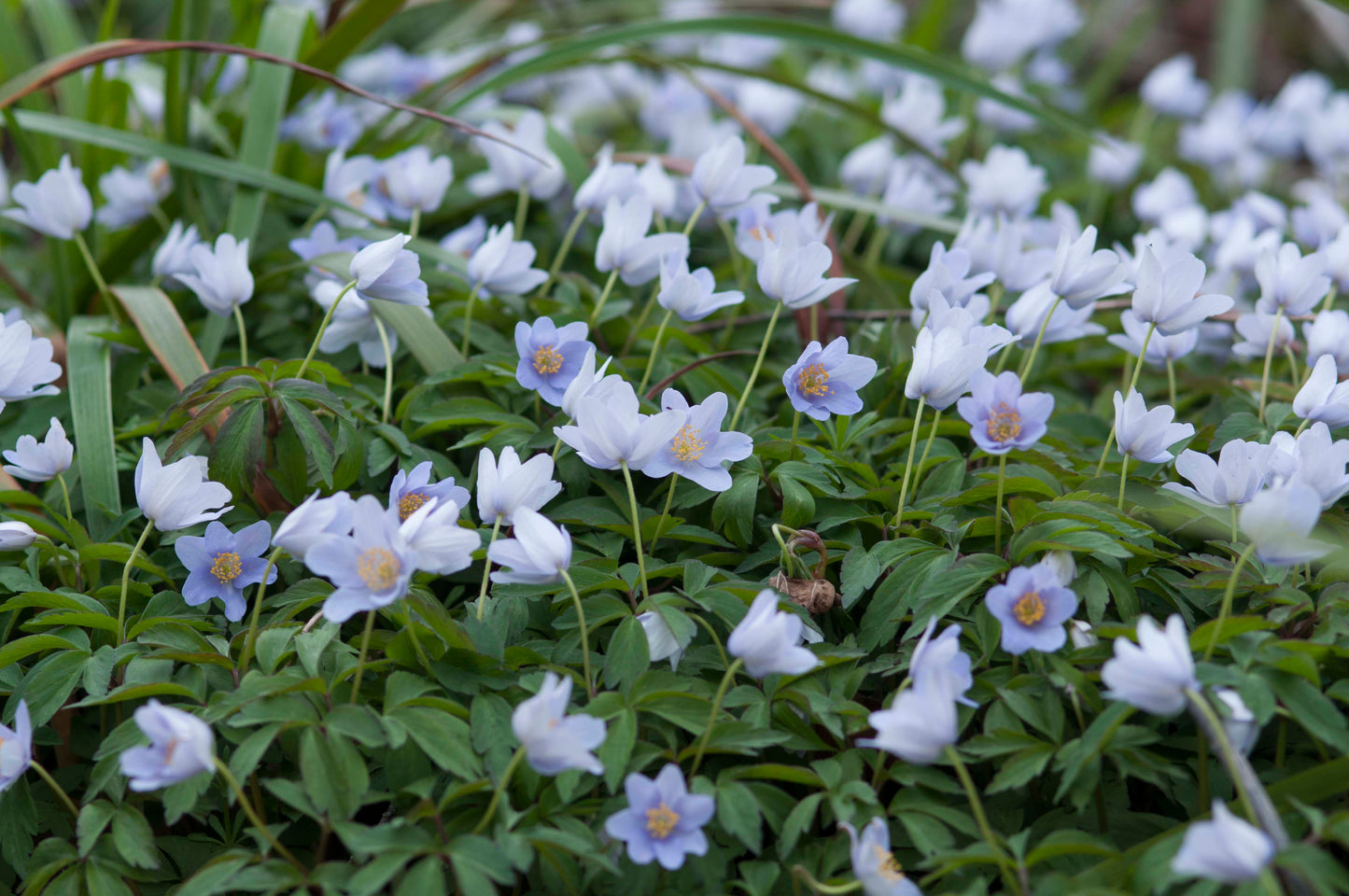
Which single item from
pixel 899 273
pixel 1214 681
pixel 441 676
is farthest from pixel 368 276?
pixel 899 273

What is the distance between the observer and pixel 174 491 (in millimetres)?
1540

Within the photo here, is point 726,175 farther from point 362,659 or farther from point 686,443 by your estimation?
point 362,659

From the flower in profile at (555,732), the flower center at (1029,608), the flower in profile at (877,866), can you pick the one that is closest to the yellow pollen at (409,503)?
the flower in profile at (555,732)

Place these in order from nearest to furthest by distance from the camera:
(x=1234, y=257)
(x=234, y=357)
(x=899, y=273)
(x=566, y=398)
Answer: (x=566, y=398), (x=234, y=357), (x=1234, y=257), (x=899, y=273)

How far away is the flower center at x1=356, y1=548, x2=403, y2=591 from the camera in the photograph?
4.39 feet

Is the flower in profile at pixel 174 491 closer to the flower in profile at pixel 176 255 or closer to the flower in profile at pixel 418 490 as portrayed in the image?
the flower in profile at pixel 418 490

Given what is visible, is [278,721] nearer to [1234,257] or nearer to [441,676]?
[441,676]

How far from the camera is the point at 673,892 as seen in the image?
1386 millimetres

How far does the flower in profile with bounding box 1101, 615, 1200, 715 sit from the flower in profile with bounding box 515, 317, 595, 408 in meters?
0.99

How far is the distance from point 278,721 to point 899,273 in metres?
2.14

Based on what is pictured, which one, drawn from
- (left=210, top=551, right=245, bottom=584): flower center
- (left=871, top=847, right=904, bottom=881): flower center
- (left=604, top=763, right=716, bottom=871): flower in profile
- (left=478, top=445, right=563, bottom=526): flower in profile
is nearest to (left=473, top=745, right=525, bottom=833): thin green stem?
(left=604, top=763, right=716, bottom=871): flower in profile

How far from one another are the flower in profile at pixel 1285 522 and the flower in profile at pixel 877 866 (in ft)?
2.06

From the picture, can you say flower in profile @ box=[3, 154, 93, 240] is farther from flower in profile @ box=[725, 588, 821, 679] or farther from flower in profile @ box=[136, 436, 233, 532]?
flower in profile @ box=[725, 588, 821, 679]

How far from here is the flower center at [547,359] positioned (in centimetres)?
181
